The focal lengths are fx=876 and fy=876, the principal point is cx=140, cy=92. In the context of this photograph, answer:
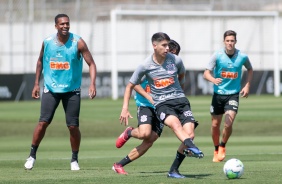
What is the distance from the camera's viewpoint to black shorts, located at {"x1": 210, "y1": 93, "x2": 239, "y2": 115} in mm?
17359

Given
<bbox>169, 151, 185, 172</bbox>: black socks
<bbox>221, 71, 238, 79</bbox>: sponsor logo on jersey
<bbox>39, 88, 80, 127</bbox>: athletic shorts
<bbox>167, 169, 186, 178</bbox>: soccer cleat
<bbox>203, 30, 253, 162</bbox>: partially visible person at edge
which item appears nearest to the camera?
<bbox>167, 169, 186, 178</bbox>: soccer cleat

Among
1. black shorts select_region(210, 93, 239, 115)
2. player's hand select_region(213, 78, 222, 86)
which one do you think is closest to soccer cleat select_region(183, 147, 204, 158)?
player's hand select_region(213, 78, 222, 86)

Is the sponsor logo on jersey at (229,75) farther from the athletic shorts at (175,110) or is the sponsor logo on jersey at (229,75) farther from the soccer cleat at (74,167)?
the athletic shorts at (175,110)

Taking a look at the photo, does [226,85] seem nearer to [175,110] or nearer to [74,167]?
[74,167]

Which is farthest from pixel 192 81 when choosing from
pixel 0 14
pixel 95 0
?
pixel 95 0

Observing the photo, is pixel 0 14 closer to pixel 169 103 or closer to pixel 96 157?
pixel 96 157

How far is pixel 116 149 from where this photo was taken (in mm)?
20719

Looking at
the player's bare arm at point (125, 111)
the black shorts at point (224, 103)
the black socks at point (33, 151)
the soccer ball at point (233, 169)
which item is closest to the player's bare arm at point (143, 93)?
the player's bare arm at point (125, 111)

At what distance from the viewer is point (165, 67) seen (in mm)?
13266

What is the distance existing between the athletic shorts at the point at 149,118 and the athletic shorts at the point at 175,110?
1.51 ft

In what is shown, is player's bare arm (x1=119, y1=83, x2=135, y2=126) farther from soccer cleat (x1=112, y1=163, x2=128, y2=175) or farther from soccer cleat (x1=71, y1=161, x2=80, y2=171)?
soccer cleat (x1=71, y1=161, x2=80, y2=171)

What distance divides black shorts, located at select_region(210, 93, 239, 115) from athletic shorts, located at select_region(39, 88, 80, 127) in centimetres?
377

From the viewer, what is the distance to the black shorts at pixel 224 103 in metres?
17.4

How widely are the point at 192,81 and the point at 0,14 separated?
1078 centimetres
